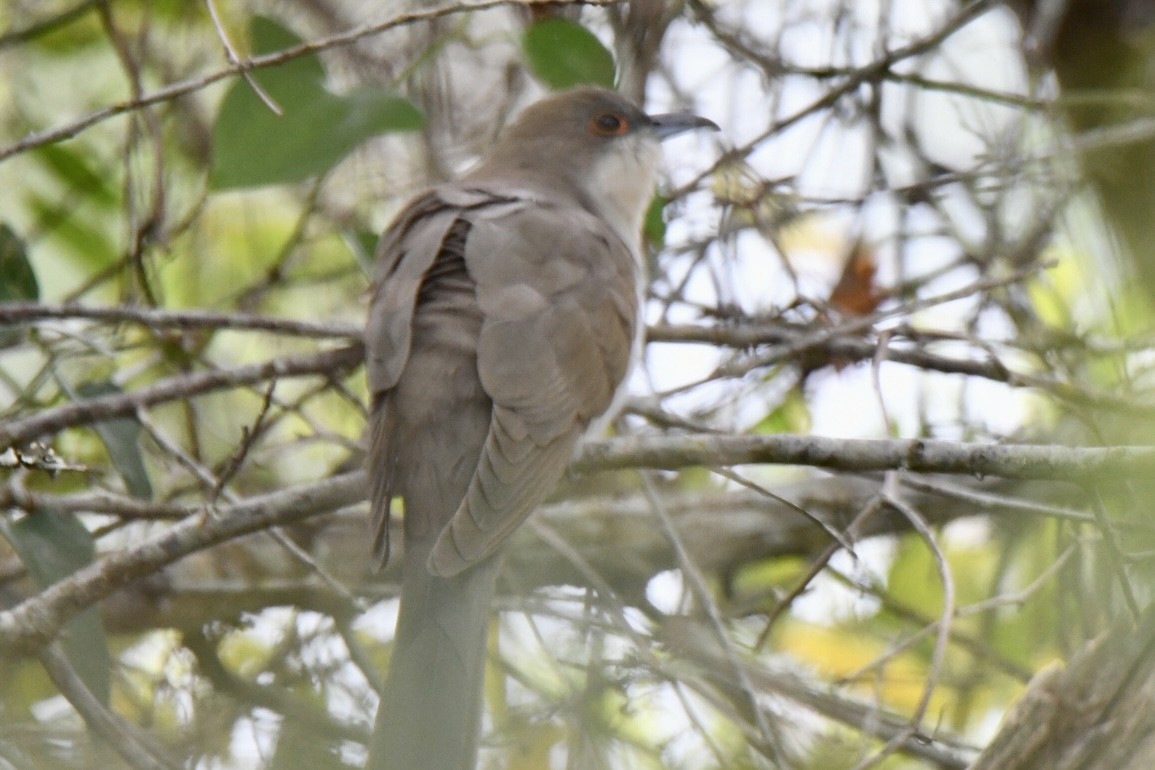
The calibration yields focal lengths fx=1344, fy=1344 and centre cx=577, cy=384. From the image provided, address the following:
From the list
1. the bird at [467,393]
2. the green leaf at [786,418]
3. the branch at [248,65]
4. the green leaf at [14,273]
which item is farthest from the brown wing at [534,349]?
the green leaf at [14,273]

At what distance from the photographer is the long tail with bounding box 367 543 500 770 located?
9.93 feet

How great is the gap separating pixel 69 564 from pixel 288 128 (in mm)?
1515

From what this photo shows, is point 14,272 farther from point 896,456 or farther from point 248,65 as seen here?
point 896,456

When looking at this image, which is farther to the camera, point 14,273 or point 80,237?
point 80,237

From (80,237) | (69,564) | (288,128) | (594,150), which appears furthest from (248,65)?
(80,237)

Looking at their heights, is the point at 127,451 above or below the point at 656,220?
below

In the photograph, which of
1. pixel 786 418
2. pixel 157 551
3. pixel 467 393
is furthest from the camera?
pixel 786 418

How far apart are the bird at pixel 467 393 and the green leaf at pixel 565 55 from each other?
46 cm

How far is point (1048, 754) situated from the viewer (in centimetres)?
303

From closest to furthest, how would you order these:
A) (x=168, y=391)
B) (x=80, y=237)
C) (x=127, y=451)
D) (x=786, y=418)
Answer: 1. (x=127, y=451)
2. (x=168, y=391)
3. (x=786, y=418)
4. (x=80, y=237)

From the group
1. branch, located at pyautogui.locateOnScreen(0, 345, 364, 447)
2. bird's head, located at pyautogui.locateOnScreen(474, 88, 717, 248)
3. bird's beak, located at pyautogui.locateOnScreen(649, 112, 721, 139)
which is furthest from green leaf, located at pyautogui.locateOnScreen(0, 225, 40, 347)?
bird's beak, located at pyautogui.locateOnScreen(649, 112, 721, 139)

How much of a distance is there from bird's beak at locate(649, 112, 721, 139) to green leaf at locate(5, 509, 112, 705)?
8.12 feet

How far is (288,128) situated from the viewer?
421 cm

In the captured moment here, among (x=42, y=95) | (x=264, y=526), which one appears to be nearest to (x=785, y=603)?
(x=264, y=526)
